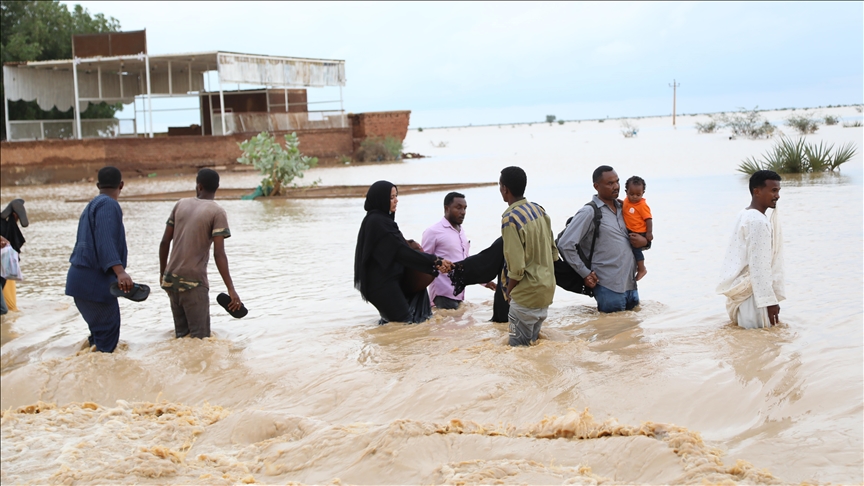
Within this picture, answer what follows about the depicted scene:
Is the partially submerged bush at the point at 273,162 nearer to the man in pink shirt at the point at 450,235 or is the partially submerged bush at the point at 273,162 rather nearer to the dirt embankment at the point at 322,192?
the dirt embankment at the point at 322,192

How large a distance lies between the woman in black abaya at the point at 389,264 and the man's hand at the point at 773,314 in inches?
100

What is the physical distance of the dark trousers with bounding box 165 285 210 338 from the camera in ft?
21.8

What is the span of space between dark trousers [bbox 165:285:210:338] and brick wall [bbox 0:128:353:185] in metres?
28.1

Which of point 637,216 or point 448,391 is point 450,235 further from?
point 448,391

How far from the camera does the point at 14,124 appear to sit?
33812 millimetres

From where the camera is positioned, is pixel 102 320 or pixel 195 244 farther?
pixel 195 244

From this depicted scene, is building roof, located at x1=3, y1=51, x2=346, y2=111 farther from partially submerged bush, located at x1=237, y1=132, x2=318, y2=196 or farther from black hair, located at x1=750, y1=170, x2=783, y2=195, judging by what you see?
black hair, located at x1=750, y1=170, x2=783, y2=195

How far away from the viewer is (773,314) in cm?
616

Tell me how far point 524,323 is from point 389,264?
1463 mm

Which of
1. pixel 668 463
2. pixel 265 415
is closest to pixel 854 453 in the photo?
pixel 668 463

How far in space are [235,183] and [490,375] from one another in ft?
84.6

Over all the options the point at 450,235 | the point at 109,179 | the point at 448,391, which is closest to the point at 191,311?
the point at 109,179

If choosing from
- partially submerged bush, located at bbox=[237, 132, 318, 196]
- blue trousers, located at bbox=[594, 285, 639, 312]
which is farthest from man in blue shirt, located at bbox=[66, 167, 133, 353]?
partially submerged bush, located at bbox=[237, 132, 318, 196]

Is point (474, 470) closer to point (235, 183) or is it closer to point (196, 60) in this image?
point (235, 183)
